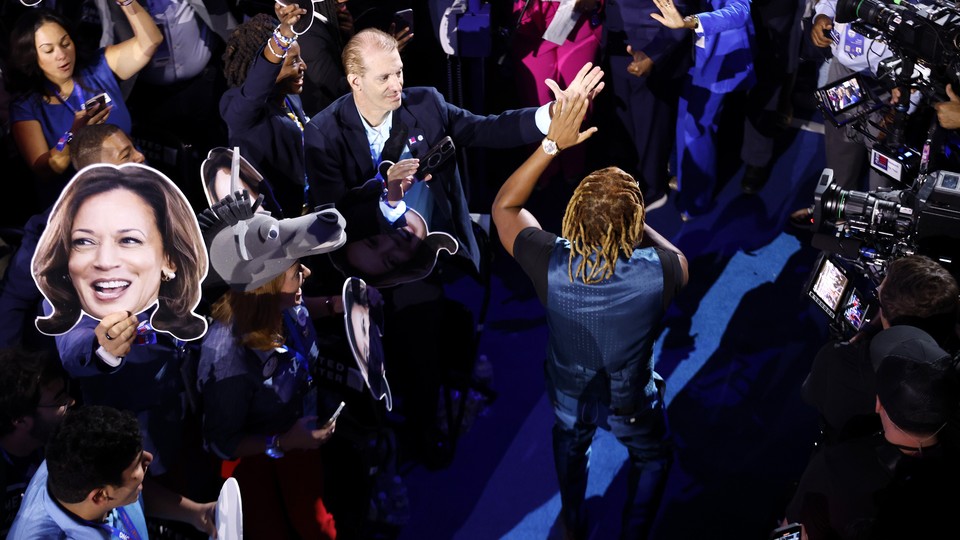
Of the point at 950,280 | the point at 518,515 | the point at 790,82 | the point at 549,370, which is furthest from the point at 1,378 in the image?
the point at 790,82

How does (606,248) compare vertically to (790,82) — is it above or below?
above

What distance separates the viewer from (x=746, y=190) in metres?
5.90

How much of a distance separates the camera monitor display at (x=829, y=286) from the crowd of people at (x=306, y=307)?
1.03ft

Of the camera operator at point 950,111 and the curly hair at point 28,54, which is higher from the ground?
the curly hair at point 28,54

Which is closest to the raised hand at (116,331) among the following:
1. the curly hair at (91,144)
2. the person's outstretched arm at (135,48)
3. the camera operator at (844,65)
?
the curly hair at (91,144)

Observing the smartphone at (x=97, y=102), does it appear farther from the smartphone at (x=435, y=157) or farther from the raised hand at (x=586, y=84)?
the raised hand at (x=586, y=84)

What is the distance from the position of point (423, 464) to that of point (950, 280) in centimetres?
233

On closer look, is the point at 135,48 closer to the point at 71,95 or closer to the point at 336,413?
Answer: the point at 71,95

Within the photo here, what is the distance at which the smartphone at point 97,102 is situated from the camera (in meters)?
3.45

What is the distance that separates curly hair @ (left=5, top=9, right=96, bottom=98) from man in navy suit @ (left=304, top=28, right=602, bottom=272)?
0.99 meters

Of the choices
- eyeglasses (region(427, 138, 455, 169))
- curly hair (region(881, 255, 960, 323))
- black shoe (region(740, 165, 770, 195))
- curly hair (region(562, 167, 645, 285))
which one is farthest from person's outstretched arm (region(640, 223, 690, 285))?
black shoe (region(740, 165, 770, 195))

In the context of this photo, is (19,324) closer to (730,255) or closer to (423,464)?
(423,464)

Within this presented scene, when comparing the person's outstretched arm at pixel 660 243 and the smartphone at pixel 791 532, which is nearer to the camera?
the smartphone at pixel 791 532

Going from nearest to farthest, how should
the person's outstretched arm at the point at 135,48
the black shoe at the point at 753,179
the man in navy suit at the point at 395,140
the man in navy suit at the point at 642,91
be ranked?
the man in navy suit at the point at 395,140, the person's outstretched arm at the point at 135,48, the man in navy suit at the point at 642,91, the black shoe at the point at 753,179
